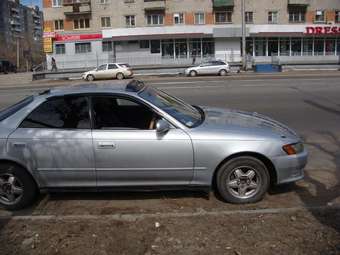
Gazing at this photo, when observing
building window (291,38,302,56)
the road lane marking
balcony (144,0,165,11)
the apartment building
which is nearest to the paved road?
the road lane marking

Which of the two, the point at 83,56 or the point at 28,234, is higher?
the point at 83,56

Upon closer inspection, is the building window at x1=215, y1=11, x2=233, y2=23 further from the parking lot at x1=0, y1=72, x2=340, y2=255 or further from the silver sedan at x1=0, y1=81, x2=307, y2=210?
the silver sedan at x1=0, y1=81, x2=307, y2=210

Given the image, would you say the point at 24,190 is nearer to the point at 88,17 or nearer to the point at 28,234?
the point at 28,234

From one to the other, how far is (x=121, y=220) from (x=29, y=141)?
1375mm

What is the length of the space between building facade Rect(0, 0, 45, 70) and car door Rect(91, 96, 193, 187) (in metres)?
87.4

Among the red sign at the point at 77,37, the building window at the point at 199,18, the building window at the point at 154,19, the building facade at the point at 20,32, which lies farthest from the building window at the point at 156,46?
the building facade at the point at 20,32

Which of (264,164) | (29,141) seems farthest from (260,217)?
(29,141)

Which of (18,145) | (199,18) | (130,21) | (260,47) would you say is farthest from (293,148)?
(130,21)

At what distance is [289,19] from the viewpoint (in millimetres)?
52844

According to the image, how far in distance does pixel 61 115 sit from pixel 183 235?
79.1 inches

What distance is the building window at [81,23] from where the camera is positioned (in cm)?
5425

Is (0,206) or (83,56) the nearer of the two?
(0,206)

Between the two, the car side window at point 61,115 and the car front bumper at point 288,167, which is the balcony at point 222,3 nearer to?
the car front bumper at point 288,167

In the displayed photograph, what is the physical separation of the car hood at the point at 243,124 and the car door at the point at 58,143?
1376mm
